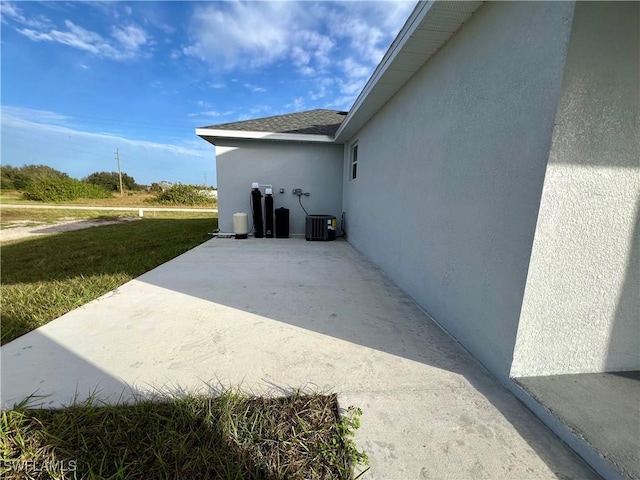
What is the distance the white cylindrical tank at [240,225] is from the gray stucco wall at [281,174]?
64 centimetres

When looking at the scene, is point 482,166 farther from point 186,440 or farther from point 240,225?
point 240,225

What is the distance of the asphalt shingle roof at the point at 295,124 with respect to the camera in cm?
661

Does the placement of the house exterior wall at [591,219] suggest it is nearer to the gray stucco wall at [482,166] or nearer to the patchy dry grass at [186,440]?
the gray stucco wall at [482,166]

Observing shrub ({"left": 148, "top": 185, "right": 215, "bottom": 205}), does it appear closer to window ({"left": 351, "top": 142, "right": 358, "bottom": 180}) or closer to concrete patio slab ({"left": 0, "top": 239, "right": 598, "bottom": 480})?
window ({"left": 351, "top": 142, "right": 358, "bottom": 180})

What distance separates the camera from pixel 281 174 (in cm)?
701

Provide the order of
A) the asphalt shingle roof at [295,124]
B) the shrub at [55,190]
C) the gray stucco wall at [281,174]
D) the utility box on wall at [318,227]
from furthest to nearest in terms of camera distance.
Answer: the shrub at [55,190] < the gray stucco wall at [281,174] < the asphalt shingle roof at [295,124] < the utility box on wall at [318,227]

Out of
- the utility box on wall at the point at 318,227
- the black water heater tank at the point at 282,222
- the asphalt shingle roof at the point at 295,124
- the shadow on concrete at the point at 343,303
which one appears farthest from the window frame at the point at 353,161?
the shadow on concrete at the point at 343,303

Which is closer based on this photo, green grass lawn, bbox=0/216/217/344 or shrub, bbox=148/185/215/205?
green grass lawn, bbox=0/216/217/344

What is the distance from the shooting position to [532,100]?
1391mm

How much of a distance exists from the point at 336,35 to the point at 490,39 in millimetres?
4675

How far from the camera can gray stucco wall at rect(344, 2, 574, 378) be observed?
137 cm

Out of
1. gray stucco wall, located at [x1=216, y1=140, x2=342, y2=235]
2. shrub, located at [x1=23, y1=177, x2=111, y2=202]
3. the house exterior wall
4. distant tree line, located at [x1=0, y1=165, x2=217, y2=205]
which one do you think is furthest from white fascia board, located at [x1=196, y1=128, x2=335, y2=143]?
shrub, located at [x1=23, y1=177, x2=111, y2=202]

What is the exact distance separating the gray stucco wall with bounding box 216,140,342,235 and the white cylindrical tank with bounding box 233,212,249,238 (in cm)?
64

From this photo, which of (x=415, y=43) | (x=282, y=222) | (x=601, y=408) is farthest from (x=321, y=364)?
(x=282, y=222)
